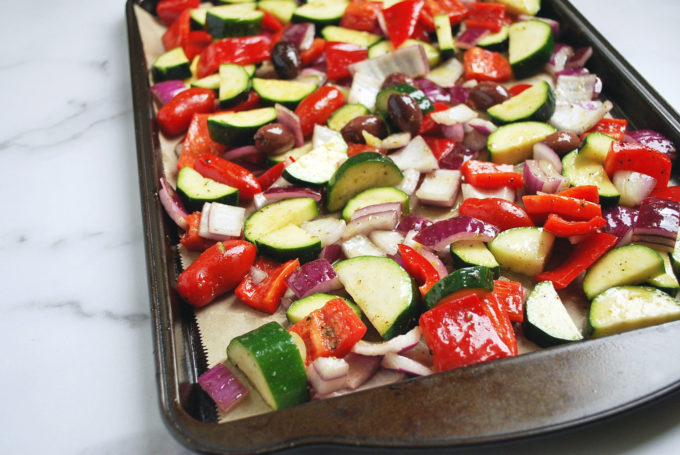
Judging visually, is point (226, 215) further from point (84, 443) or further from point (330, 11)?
point (330, 11)

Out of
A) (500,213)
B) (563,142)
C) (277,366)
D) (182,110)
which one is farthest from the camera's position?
(182,110)

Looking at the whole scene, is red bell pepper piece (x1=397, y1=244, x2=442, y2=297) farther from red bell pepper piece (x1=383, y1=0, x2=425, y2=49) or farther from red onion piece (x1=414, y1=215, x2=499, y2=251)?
red bell pepper piece (x1=383, y1=0, x2=425, y2=49)

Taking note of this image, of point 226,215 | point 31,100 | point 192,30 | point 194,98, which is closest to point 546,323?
point 226,215

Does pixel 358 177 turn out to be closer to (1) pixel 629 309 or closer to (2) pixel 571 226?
(2) pixel 571 226

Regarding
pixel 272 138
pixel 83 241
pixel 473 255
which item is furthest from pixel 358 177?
pixel 83 241

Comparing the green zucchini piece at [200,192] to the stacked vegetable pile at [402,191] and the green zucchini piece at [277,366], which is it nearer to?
the stacked vegetable pile at [402,191]

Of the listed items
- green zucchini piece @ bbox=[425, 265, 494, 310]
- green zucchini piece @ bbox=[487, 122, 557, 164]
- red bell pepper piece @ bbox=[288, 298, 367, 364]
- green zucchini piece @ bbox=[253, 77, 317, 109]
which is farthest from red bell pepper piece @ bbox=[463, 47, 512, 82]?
red bell pepper piece @ bbox=[288, 298, 367, 364]
